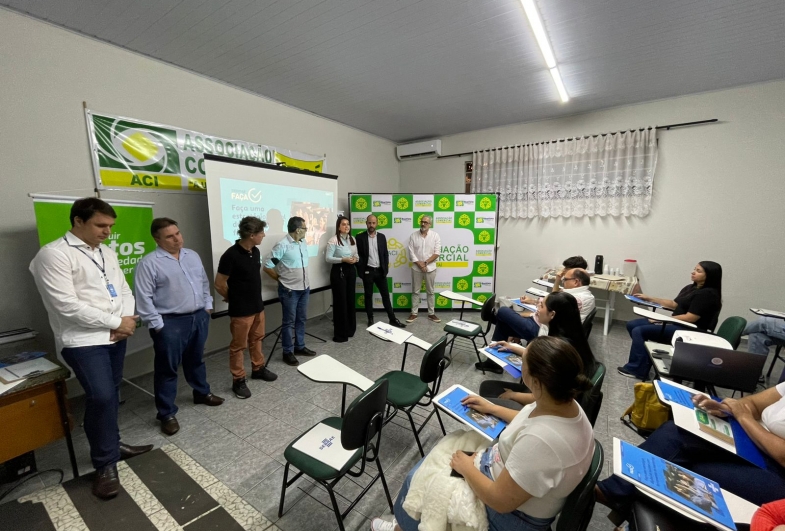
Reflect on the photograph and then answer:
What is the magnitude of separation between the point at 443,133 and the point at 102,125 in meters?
4.67

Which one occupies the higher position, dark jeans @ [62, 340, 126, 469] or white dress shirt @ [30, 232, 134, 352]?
white dress shirt @ [30, 232, 134, 352]

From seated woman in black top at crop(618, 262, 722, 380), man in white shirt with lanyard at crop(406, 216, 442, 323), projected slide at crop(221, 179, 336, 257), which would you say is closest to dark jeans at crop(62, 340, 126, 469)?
projected slide at crop(221, 179, 336, 257)

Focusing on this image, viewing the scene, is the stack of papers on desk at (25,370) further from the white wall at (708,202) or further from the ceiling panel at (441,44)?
the white wall at (708,202)

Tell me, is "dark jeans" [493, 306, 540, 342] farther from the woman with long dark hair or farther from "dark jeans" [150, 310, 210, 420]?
"dark jeans" [150, 310, 210, 420]

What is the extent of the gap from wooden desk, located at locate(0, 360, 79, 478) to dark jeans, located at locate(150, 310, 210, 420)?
1.51ft

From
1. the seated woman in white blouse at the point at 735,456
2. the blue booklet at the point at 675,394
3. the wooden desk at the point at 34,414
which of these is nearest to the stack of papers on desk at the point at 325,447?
the seated woman in white blouse at the point at 735,456

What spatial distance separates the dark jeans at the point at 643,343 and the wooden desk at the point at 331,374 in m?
2.91

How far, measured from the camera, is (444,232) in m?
4.95

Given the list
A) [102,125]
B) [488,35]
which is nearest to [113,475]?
[102,125]

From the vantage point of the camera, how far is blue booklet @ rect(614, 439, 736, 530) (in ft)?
3.20

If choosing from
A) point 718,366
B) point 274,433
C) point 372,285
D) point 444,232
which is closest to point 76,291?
point 274,433

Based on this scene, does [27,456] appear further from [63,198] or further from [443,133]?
[443,133]

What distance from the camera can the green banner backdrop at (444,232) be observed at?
4891 millimetres

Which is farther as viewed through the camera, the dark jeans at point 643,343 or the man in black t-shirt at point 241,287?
the dark jeans at point 643,343
